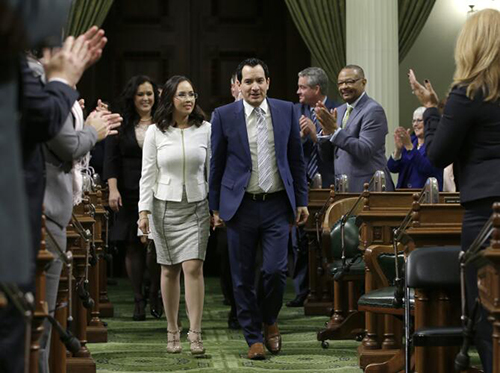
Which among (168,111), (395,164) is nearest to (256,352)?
(168,111)

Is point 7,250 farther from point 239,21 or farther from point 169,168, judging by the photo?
point 239,21

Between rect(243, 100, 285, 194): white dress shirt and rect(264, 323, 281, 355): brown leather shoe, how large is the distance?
81 centimetres

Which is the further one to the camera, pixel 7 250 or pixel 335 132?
pixel 335 132

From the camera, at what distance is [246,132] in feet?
20.0

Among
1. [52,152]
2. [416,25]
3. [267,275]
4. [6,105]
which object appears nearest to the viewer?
[6,105]

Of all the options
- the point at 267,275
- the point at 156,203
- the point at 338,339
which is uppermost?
the point at 156,203

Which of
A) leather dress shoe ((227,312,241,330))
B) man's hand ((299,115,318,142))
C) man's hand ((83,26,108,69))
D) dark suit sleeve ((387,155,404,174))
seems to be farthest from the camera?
dark suit sleeve ((387,155,404,174))

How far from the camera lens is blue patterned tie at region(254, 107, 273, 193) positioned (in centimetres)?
601

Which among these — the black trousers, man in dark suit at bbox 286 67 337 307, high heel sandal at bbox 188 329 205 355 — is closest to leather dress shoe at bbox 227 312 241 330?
man in dark suit at bbox 286 67 337 307

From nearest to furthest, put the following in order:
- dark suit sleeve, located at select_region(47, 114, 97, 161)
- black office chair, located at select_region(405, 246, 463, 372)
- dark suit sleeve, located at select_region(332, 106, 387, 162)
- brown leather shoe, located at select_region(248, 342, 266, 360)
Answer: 1. dark suit sleeve, located at select_region(47, 114, 97, 161)
2. black office chair, located at select_region(405, 246, 463, 372)
3. brown leather shoe, located at select_region(248, 342, 266, 360)
4. dark suit sleeve, located at select_region(332, 106, 387, 162)

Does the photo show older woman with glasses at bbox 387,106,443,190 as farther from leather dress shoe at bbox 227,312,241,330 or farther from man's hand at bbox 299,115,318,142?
leather dress shoe at bbox 227,312,241,330

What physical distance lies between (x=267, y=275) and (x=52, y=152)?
2529 mm

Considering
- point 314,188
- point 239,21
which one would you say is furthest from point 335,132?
point 239,21

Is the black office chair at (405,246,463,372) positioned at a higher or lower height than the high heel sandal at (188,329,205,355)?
higher
